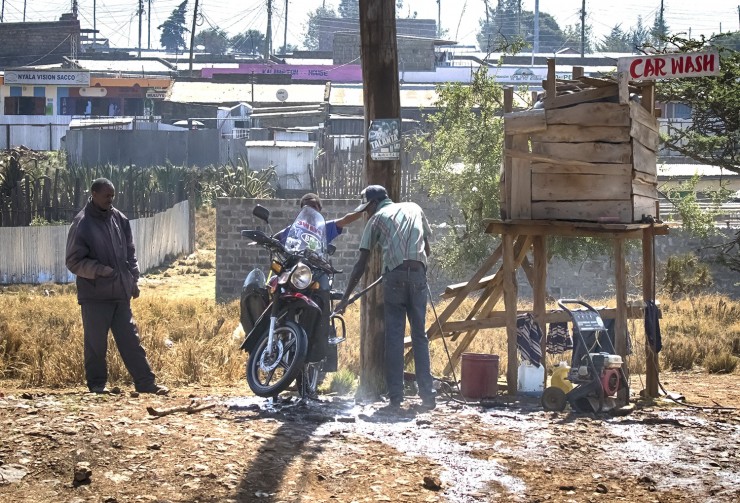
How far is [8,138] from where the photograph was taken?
4753 cm

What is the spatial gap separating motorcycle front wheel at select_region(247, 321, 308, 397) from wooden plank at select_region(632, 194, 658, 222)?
3.19 metres

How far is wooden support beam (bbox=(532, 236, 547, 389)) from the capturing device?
10.1 meters

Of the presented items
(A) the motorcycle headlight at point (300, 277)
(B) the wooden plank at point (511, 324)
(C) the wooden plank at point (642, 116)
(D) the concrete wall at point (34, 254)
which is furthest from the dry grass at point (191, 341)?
(D) the concrete wall at point (34, 254)

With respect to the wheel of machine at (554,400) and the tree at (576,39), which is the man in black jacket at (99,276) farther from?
the tree at (576,39)

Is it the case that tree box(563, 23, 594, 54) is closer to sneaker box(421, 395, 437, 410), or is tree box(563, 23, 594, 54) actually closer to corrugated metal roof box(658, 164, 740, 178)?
corrugated metal roof box(658, 164, 740, 178)

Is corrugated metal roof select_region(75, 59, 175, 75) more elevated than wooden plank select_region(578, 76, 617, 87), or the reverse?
corrugated metal roof select_region(75, 59, 175, 75)

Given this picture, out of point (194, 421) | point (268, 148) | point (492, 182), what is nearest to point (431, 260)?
point (492, 182)

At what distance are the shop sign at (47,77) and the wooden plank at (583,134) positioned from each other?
4789 centimetres

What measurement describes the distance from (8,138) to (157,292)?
1113 inches

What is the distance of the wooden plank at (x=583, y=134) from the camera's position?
959 centimetres

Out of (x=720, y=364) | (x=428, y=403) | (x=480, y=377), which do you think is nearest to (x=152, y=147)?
(x=720, y=364)

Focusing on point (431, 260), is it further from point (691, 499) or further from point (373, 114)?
point (691, 499)

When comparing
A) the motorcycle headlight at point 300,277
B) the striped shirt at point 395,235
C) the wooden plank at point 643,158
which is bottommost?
the motorcycle headlight at point 300,277

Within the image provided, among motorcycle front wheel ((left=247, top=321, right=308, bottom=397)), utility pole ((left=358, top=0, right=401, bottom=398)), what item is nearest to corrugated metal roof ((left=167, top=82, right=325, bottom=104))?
utility pole ((left=358, top=0, right=401, bottom=398))
